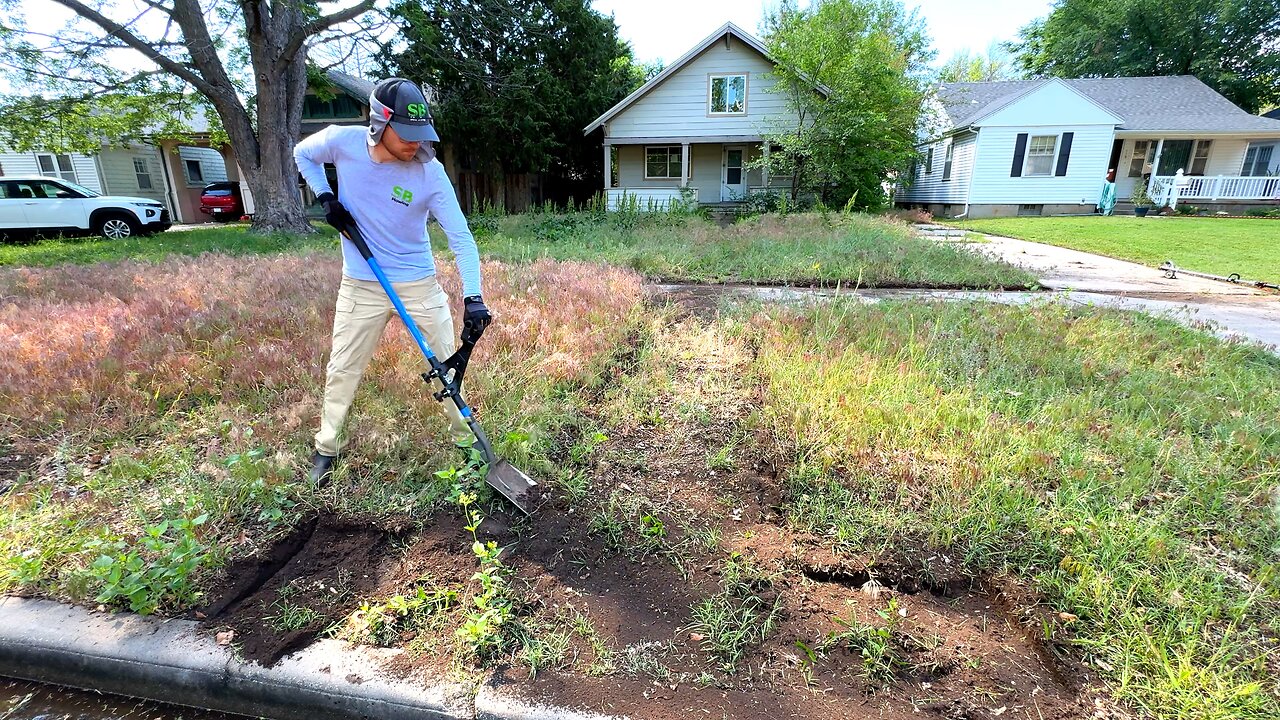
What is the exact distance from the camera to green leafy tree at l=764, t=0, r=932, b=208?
1550 centimetres

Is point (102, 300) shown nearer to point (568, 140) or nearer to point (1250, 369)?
→ point (1250, 369)

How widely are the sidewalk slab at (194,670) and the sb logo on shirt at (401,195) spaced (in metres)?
1.83

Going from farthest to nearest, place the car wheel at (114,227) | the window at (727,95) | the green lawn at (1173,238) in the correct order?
the window at (727,95) < the car wheel at (114,227) < the green lawn at (1173,238)

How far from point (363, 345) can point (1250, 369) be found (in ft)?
18.3

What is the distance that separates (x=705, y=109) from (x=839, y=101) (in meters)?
4.38

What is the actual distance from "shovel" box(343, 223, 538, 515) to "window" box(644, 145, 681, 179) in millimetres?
18463

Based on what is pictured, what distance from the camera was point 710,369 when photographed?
3.95m

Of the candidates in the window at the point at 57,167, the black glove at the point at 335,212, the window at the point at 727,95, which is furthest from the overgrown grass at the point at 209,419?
the window at the point at 57,167

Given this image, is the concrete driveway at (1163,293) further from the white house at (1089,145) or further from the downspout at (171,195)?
the downspout at (171,195)

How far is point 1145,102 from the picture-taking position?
2058 cm

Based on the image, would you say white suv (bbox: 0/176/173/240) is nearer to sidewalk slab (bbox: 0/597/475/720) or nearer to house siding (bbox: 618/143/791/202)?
house siding (bbox: 618/143/791/202)

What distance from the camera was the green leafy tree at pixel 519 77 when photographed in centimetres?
1752

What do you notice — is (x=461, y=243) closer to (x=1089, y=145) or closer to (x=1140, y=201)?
(x=1089, y=145)

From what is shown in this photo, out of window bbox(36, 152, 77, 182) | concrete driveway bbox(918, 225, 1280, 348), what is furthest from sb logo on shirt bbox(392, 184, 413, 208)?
window bbox(36, 152, 77, 182)
